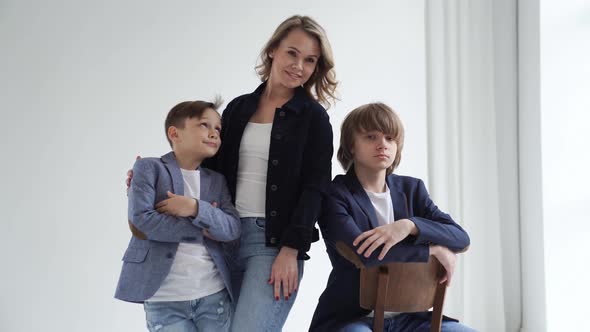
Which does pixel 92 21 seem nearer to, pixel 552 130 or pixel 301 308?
pixel 301 308

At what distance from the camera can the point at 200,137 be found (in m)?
1.67

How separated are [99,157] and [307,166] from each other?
4.17ft

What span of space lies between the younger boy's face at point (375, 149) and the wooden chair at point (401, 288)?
1.05 ft

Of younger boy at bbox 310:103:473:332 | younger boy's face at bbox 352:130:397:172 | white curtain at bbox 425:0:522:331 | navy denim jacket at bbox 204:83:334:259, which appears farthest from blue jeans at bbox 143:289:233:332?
white curtain at bbox 425:0:522:331

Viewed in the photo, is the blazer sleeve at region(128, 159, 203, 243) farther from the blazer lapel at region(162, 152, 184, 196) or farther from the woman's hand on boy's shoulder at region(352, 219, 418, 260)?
the woman's hand on boy's shoulder at region(352, 219, 418, 260)

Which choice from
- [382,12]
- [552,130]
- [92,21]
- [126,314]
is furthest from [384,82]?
[126,314]

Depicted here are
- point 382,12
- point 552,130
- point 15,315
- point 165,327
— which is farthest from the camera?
point 382,12

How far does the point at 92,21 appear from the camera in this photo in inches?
103

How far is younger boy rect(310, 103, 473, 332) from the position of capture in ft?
5.33

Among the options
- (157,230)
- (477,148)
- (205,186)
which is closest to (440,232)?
(205,186)

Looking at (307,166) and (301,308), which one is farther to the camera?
(301,308)

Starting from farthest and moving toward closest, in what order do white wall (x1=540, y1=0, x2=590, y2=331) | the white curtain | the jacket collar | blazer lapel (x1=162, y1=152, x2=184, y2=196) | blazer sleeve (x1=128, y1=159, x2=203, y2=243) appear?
the white curtain < white wall (x1=540, y1=0, x2=590, y2=331) < the jacket collar < blazer lapel (x1=162, y1=152, x2=184, y2=196) < blazer sleeve (x1=128, y1=159, x2=203, y2=243)

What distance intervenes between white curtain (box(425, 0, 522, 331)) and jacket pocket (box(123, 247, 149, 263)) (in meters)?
2.05

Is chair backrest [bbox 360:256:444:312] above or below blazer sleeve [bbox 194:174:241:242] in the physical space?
below
